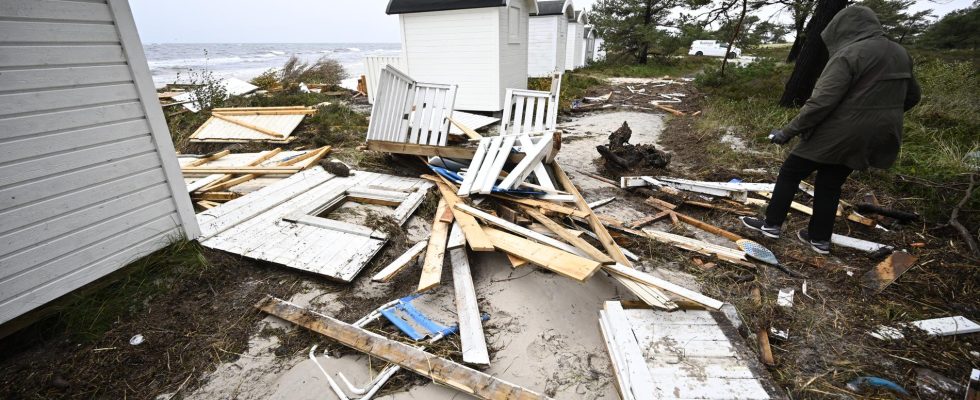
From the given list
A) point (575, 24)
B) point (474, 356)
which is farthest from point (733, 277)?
point (575, 24)

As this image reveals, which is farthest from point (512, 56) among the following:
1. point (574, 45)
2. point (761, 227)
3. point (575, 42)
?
point (575, 42)

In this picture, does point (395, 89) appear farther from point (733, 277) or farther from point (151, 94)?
point (733, 277)

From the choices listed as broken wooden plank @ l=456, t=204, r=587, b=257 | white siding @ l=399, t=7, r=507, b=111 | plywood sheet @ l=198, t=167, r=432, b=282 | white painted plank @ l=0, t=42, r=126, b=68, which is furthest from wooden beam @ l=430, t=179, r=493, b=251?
white siding @ l=399, t=7, r=507, b=111

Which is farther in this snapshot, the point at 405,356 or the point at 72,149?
the point at 72,149

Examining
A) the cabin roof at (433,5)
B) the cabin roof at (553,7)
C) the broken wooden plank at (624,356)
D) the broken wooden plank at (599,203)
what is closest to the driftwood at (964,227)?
the broken wooden plank at (599,203)

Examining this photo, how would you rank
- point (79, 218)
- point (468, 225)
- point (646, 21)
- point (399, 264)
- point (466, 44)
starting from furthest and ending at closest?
point (646, 21), point (466, 44), point (468, 225), point (399, 264), point (79, 218)

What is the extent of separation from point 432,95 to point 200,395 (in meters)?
4.33

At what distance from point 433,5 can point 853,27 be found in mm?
8353

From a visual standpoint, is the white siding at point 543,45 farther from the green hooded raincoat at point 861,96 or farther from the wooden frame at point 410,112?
the green hooded raincoat at point 861,96

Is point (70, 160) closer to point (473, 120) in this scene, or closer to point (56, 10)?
point (56, 10)

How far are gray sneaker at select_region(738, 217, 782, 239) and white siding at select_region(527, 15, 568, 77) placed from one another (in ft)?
50.9

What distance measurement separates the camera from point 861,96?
2.98m

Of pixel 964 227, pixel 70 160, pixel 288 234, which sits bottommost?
pixel 964 227

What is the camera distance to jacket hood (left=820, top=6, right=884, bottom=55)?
2982 millimetres
